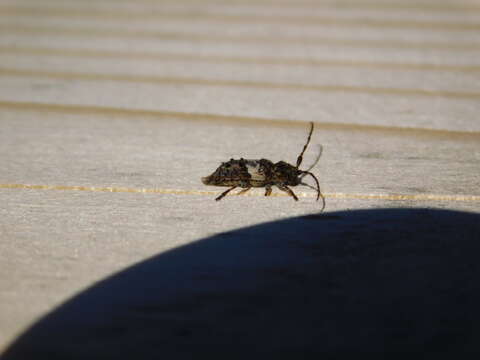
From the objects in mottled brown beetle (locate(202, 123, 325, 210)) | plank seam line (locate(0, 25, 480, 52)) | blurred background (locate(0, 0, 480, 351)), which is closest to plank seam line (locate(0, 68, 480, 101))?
blurred background (locate(0, 0, 480, 351))

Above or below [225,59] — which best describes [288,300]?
below

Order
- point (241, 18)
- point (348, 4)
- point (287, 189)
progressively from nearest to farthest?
point (287, 189)
point (241, 18)
point (348, 4)

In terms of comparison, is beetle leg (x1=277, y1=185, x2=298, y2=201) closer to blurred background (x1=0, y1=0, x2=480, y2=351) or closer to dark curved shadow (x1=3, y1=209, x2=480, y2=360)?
blurred background (x1=0, y1=0, x2=480, y2=351)

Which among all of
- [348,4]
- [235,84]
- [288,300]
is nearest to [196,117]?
[235,84]

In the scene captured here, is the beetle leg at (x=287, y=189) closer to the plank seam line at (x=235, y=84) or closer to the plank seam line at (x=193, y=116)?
the plank seam line at (x=193, y=116)

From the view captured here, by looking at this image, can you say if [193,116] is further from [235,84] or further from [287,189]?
[287,189]
